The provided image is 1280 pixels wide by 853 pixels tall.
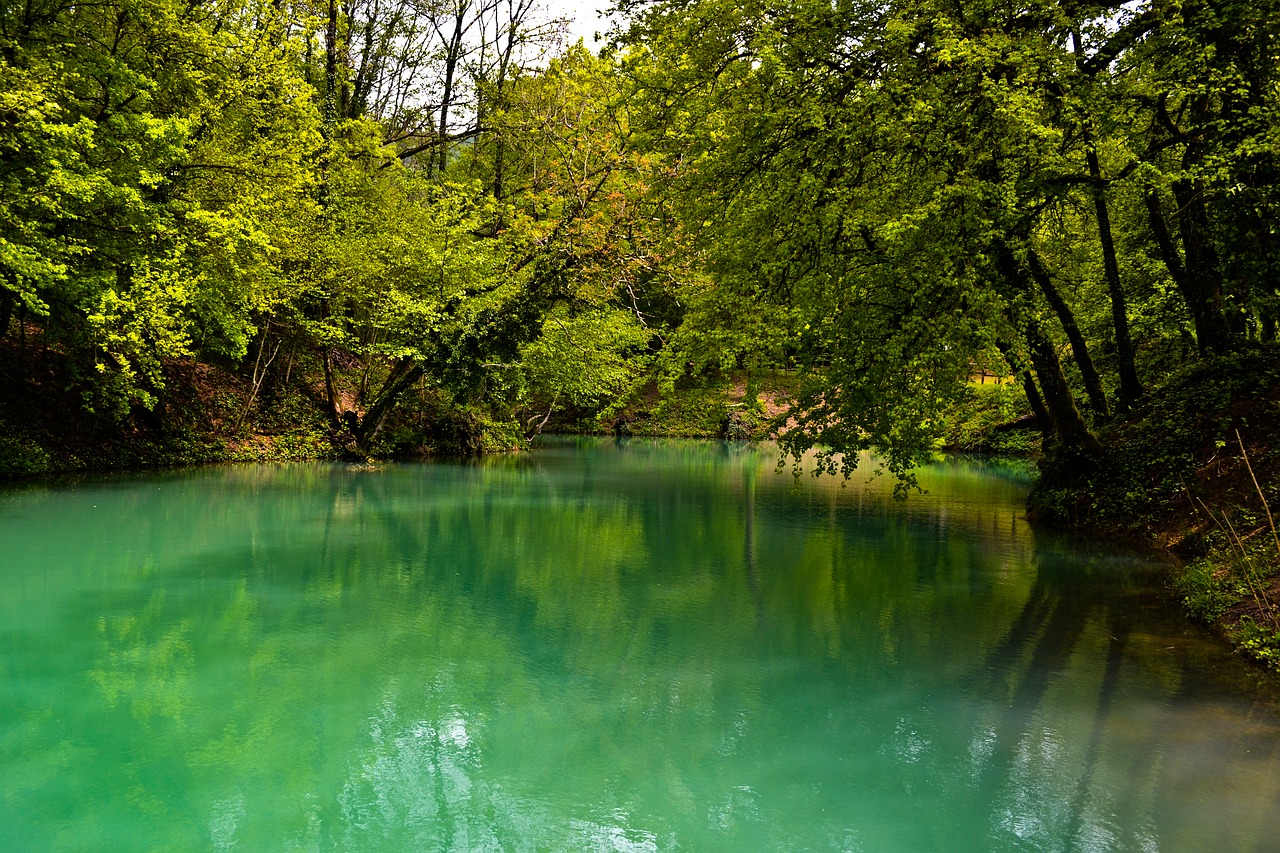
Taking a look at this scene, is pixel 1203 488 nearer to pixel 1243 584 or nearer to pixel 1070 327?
pixel 1070 327

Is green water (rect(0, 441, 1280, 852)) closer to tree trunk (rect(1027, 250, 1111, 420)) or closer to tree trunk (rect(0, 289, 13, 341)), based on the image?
tree trunk (rect(1027, 250, 1111, 420))

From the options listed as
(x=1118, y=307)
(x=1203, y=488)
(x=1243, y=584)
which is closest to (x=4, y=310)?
(x=1243, y=584)

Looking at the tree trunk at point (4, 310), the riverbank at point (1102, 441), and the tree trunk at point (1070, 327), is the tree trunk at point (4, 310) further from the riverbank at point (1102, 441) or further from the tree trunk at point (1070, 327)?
the tree trunk at point (1070, 327)

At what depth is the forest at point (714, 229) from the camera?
8789 mm

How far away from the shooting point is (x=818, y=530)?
13453 mm

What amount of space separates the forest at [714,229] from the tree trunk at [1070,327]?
61mm

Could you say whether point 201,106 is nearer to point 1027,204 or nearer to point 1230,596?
point 1027,204

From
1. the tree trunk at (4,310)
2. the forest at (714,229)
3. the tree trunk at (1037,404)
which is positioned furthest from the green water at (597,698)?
the tree trunk at (4,310)

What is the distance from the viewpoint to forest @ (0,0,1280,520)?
8789 mm

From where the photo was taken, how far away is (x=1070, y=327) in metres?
12.1

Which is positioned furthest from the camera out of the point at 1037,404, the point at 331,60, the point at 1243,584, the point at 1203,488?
the point at 331,60

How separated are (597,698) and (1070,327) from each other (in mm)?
10087

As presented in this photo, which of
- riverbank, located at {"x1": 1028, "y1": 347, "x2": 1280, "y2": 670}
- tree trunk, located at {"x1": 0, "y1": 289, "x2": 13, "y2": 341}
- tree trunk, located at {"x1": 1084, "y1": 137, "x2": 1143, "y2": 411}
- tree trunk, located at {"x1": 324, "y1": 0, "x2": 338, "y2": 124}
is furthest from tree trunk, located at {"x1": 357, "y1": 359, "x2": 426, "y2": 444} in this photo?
tree trunk, located at {"x1": 1084, "y1": 137, "x2": 1143, "y2": 411}

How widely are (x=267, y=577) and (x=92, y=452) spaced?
429 inches
